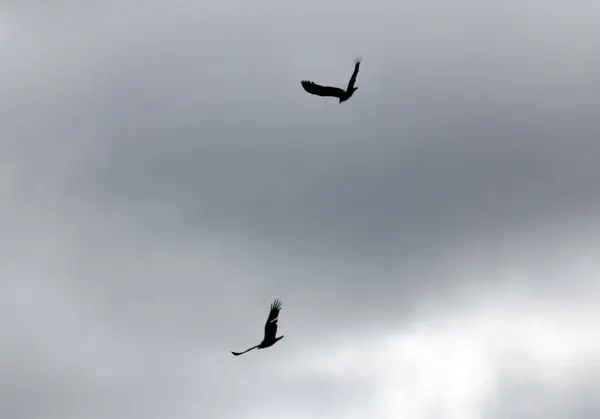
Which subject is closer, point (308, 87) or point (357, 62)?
point (357, 62)

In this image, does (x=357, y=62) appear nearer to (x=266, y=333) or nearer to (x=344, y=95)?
(x=344, y=95)

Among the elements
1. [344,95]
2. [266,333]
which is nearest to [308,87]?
[344,95]

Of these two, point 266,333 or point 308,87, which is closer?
point 266,333

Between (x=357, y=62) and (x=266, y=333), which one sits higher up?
(x=357, y=62)

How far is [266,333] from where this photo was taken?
88.1 m

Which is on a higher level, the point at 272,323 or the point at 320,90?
the point at 320,90

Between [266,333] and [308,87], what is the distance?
71.2ft

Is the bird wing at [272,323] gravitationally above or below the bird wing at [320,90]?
below

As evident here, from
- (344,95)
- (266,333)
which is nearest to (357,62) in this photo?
(344,95)

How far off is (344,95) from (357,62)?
6.48m

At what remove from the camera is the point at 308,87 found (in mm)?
94000

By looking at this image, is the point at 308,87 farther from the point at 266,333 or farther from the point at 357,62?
the point at 266,333

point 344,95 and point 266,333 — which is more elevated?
point 344,95

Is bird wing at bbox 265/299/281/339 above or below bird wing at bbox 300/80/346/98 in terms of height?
below
